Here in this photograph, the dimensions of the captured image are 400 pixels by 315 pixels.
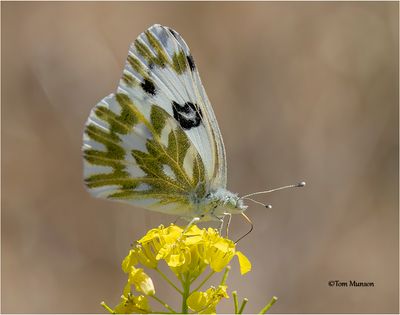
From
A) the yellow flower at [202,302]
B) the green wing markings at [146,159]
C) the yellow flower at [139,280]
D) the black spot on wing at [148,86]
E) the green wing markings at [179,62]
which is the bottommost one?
the yellow flower at [202,302]

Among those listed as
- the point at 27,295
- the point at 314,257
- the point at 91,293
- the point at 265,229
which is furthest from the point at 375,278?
the point at 27,295

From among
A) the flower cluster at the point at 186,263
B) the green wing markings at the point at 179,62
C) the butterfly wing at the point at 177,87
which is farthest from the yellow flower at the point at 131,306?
the green wing markings at the point at 179,62

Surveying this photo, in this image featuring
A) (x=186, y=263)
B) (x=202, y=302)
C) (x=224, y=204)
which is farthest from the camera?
(x=224, y=204)

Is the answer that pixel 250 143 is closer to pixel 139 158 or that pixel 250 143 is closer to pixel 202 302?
pixel 139 158

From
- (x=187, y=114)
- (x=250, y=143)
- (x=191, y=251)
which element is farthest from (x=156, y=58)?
(x=250, y=143)

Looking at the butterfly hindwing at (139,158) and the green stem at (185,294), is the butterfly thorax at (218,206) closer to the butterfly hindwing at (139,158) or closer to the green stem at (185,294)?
the butterfly hindwing at (139,158)

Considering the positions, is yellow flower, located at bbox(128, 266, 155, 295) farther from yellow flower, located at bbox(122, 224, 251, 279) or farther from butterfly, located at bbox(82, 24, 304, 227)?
butterfly, located at bbox(82, 24, 304, 227)

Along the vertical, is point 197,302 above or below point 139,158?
below
